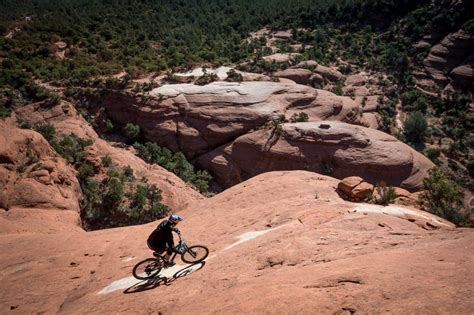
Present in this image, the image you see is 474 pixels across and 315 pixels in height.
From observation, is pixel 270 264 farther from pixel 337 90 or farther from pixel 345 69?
pixel 345 69

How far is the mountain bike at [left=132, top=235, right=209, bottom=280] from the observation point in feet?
33.1

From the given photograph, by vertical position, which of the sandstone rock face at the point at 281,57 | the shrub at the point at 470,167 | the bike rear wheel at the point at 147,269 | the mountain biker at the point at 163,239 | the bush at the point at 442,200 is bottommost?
the shrub at the point at 470,167

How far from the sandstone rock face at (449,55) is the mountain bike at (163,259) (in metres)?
65.3

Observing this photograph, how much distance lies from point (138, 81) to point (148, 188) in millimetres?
19673

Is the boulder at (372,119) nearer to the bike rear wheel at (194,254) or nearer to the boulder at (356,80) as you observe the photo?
the boulder at (356,80)

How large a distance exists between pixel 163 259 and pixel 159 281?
79 cm

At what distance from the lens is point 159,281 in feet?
31.3

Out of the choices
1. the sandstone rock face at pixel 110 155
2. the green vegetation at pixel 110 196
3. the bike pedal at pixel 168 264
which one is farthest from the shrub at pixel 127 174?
the bike pedal at pixel 168 264

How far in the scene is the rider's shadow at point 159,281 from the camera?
30.6ft

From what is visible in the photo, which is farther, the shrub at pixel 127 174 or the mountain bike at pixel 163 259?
the shrub at pixel 127 174

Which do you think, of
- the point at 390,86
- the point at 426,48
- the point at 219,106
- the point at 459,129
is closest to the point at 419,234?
the point at 219,106

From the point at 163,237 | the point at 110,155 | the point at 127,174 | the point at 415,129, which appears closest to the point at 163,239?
the point at 163,237

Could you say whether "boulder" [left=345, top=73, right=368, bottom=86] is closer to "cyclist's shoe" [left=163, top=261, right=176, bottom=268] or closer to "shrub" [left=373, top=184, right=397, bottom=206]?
"shrub" [left=373, top=184, right=397, bottom=206]

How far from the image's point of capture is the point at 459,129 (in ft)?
161
